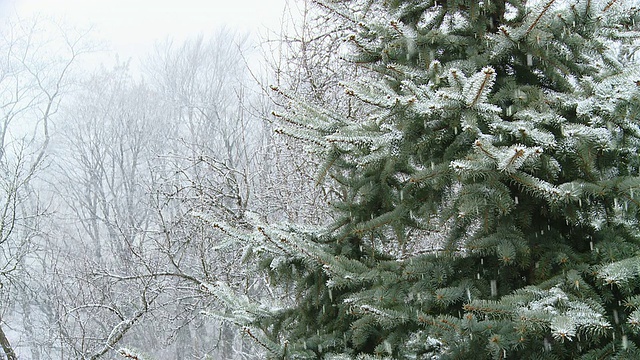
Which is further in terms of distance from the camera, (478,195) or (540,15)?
(540,15)

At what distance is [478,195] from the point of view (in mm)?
2260

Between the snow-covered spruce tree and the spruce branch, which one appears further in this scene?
the spruce branch

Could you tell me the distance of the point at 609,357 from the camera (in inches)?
81.7

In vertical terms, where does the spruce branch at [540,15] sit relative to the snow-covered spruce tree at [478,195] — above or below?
above

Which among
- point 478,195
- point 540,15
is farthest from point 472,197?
point 540,15

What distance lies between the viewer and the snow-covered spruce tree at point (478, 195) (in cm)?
216

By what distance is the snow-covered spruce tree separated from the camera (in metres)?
2.16

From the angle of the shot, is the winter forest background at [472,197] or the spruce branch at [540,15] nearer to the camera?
the winter forest background at [472,197]

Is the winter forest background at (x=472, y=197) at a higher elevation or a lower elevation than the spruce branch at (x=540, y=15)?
lower

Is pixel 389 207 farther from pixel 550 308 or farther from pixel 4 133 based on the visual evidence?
pixel 4 133

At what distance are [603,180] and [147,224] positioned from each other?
64.7 ft

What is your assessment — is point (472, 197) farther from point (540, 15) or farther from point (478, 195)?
point (540, 15)

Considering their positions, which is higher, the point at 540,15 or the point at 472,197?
the point at 540,15

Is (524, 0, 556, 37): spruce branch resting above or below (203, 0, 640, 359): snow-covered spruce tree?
above
